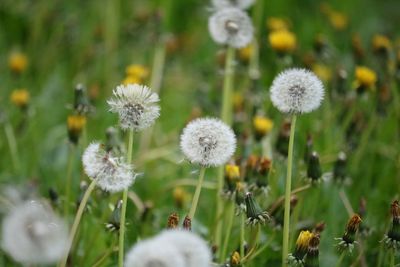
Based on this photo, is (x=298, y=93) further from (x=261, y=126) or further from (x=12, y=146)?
(x=12, y=146)

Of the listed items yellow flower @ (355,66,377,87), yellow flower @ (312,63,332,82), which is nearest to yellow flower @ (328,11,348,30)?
yellow flower @ (312,63,332,82)

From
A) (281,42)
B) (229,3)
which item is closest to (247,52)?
(281,42)

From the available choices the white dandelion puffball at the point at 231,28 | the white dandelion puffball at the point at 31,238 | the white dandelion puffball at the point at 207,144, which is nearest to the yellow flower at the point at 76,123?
the white dandelion puffball at the point at 231,28

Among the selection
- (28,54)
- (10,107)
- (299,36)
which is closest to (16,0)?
(28,54)

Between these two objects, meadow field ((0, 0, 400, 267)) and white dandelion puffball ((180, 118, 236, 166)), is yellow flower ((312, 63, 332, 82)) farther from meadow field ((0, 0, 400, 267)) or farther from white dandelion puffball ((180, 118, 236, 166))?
white dandelion puffball ((180, 118, 236, 166))

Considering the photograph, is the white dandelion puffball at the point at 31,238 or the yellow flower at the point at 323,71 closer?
the white dandelion puffball at the point at 31,238

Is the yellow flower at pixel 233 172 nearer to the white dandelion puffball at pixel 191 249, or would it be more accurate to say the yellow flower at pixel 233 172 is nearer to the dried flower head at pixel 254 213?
A: the dried flower head at pixel 254 213

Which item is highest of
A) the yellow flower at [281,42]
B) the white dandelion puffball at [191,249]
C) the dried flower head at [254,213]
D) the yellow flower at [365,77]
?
the yellow flower at [281,42]
